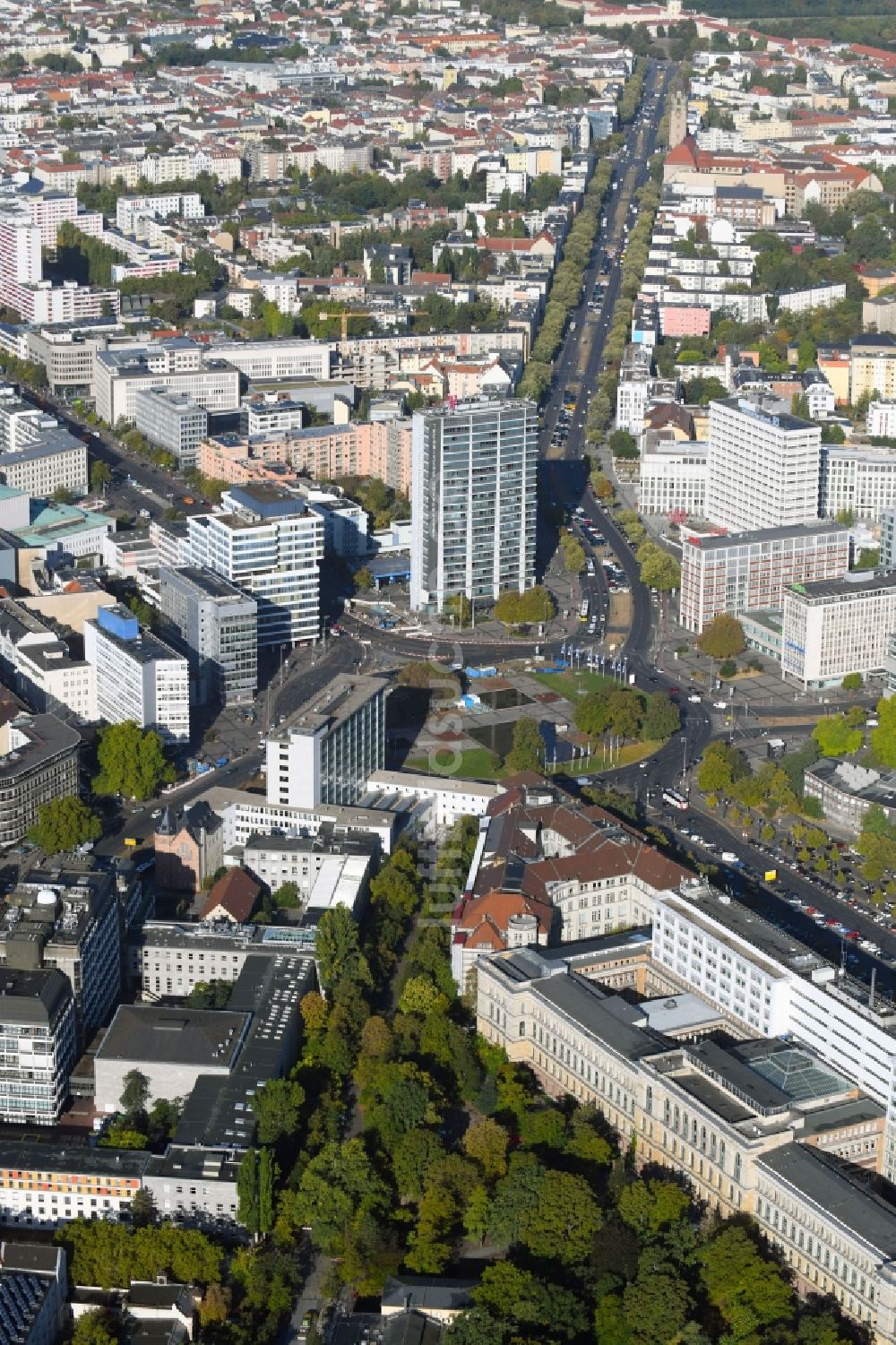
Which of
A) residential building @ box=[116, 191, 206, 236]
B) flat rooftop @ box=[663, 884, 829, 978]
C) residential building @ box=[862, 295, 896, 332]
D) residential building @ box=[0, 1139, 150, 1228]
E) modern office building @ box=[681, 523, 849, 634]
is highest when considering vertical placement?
residential building @ box=[116, 191, 206, 236]

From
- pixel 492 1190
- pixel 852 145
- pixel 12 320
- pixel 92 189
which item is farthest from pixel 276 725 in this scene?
pixel 852 145

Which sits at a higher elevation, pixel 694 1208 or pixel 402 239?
pixel 402 239

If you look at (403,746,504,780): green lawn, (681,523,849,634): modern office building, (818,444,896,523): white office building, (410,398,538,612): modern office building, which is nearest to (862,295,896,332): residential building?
(818,444,896,523): white office building

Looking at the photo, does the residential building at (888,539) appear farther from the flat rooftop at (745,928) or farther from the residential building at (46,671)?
the flat rooftop at (745,928)

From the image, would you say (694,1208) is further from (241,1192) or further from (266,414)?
(266,414)

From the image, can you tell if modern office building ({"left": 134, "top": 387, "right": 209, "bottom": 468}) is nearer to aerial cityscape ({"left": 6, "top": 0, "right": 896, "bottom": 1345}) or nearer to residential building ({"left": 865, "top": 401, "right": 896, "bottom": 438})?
aerial cityscape ({"left": 6, "top": 0, "right": 896, "bottom": 1345})

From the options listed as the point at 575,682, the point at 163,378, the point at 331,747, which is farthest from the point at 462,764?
the point at 163,378

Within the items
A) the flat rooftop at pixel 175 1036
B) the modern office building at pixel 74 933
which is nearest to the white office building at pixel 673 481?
the modern office building at pixel 74 933
